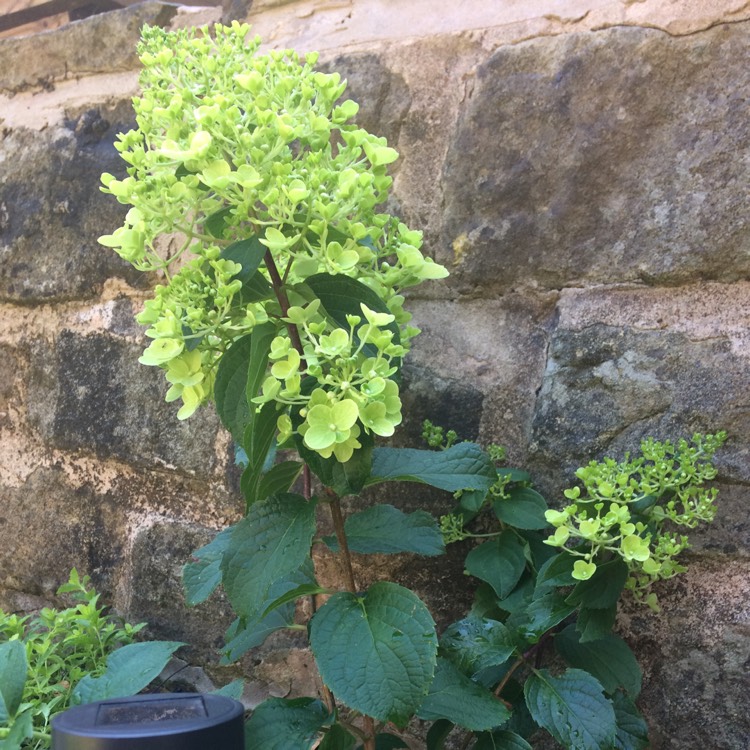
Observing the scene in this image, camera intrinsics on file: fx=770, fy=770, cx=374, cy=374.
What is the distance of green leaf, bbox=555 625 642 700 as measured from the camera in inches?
31.4

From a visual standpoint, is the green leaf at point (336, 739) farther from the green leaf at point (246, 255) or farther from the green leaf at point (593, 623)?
the green leaf at point (246, 255)

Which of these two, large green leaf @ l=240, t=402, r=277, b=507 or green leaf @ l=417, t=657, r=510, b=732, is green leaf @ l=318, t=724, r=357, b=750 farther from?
large green leaf @ l=240, t=402, r=277, b=507

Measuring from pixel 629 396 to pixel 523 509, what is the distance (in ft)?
0.57

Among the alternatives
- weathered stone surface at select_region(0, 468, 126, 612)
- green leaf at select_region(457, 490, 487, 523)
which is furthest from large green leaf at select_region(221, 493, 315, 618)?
A: weathered stone surface at select_region(0, 468, 126, 612)

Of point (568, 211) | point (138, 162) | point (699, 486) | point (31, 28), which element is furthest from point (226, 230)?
point (31, 28)

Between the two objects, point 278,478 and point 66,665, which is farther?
point 66,665

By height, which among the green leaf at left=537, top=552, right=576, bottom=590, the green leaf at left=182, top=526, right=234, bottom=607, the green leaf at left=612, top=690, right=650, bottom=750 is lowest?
the green leaf at left=612, top=690, right=650, bottom=750

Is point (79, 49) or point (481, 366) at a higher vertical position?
point (79, 49)

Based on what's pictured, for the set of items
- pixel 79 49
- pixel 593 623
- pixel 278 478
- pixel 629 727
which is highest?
pixel 79 49

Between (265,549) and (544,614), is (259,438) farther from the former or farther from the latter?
(544,614)

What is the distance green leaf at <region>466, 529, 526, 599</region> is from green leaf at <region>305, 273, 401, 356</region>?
0.32 meters

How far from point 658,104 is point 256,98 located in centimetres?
48

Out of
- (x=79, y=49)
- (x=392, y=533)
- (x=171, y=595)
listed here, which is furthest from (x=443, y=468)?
(x=79, y=49)

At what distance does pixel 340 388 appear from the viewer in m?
0.63
